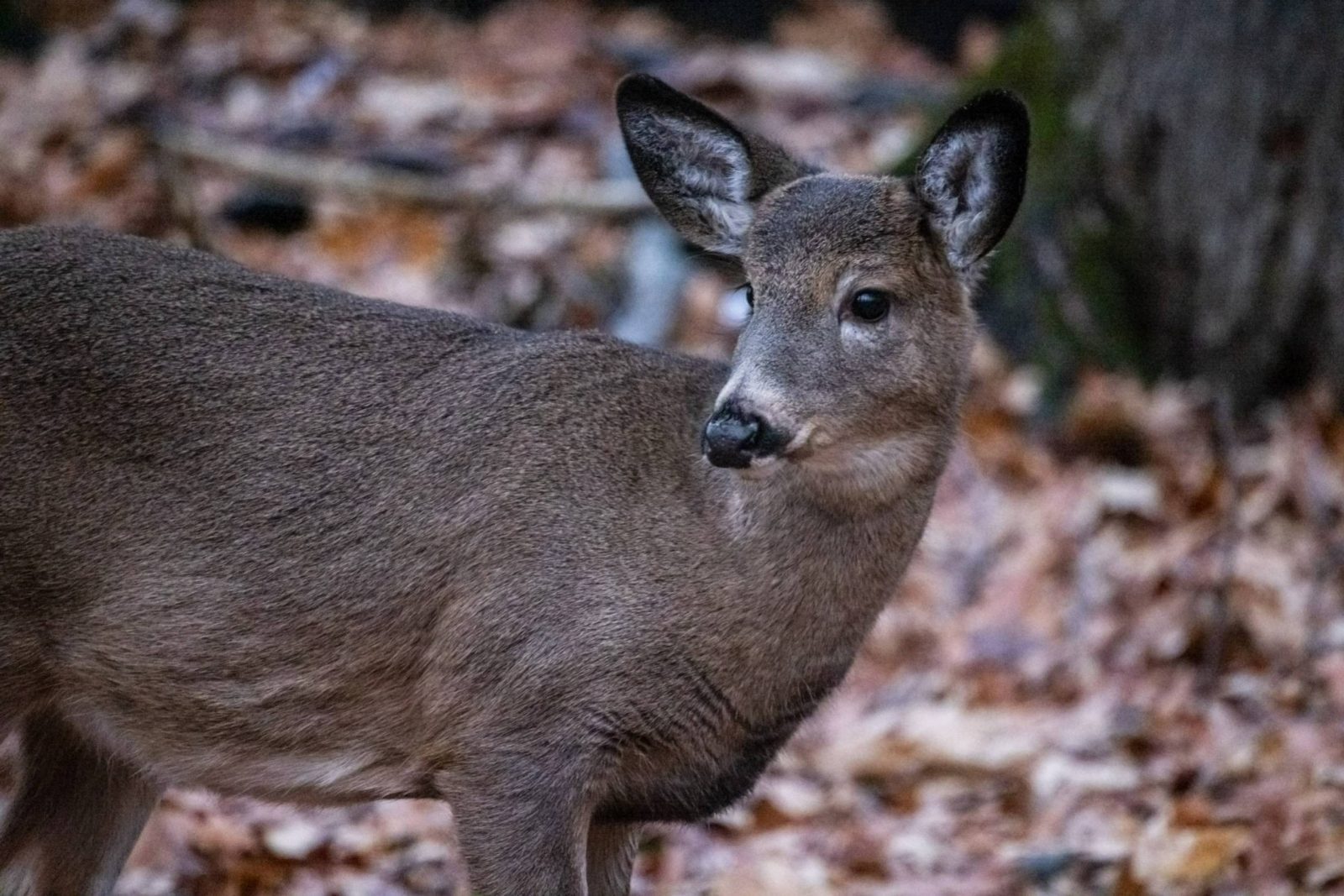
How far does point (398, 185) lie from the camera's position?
1127 centimetres

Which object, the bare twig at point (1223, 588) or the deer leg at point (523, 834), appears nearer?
the deer leg at point (523, 834)

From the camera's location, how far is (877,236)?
517 centimetres

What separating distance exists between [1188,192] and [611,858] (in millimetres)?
5173

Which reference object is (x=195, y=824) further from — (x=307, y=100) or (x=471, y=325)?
(x=307, y=100)

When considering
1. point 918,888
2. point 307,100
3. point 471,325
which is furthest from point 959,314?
point 307,100

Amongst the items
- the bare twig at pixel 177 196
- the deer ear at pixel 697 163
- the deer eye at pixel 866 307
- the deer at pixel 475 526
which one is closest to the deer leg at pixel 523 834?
the deer at pixel 475 526

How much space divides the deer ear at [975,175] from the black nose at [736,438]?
841 mm

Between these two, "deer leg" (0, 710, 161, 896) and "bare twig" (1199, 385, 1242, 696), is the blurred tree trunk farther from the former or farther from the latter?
"deer leg" (0, 710, 161, 896)

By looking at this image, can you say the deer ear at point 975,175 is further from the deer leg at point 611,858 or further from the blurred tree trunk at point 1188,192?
the blurred tree trunk at point 1188,192

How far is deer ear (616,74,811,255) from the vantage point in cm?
544

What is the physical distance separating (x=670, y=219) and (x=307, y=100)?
7.68m

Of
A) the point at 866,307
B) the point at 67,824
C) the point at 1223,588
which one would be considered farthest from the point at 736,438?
the point at 1223,588

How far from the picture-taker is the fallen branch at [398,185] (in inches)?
425

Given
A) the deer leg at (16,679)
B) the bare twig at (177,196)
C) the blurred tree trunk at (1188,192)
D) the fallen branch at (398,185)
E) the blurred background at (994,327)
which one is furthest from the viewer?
the fallen branch at (398,185)
